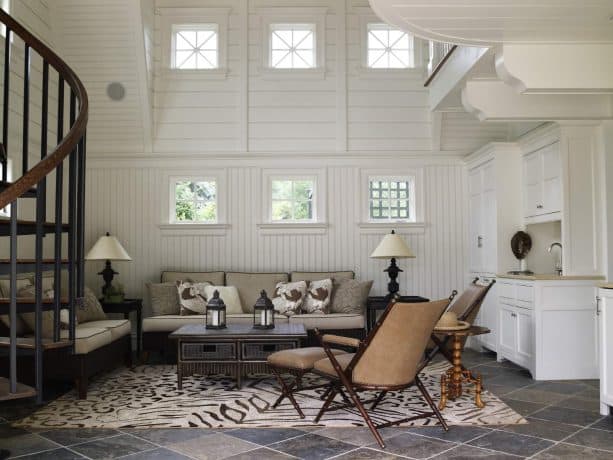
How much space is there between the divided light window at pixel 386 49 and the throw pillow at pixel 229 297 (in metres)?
3.33

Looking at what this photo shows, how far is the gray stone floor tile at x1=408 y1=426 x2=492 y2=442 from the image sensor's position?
12.9ft

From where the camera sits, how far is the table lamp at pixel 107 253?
7123mm

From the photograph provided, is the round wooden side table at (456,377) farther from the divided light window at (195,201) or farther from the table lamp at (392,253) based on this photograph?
the divided light window at (195,201)

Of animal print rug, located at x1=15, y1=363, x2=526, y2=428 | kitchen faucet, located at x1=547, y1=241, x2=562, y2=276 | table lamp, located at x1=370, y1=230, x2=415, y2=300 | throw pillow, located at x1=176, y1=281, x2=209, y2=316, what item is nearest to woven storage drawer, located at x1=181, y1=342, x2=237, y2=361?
animal print rug, located at x1=15, y1=363, x2=526, y2=428

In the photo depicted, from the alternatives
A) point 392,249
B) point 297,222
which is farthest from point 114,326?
point 392,249

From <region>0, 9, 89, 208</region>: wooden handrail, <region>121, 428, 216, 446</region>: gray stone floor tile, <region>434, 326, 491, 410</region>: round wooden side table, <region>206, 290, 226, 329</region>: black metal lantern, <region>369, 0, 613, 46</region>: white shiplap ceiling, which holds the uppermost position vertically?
<region>369, 0, 613, 46</region>: white shiplap ceiling

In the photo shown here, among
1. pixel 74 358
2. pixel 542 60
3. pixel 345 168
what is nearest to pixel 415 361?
pixel 542 60

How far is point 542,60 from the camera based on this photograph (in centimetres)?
436

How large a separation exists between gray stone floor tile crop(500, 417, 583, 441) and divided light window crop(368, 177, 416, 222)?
13.4ft

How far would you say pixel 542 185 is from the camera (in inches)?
250

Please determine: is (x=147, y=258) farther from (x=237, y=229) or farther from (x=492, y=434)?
(x=492, y=434)

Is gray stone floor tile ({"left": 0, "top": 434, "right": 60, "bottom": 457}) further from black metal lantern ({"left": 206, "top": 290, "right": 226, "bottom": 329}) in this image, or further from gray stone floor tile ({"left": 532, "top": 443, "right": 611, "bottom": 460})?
gray stone floor tile ({"left": 532, "top": 443, "right": 611, "bottom": 460})

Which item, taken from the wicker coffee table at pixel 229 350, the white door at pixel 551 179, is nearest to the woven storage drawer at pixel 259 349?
the wicker coffee table at pixel 229 350

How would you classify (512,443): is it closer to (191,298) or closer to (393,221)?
(191,298)
